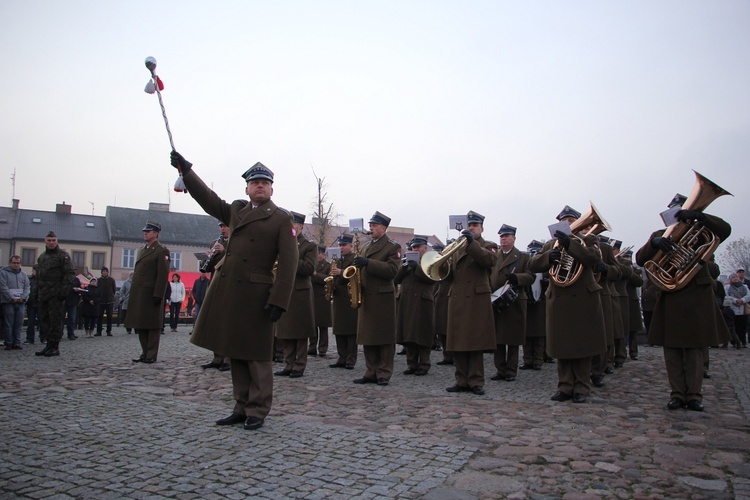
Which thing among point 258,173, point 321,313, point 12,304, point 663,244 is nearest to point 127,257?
point 12,304

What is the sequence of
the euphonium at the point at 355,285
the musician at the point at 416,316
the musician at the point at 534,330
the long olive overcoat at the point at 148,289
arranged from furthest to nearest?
1. the musician at the point at 534,330
2. the long olive overcoat at the point at 148,289
3. the musician at the point at 416,316
4. the euphonium at the point at 355,285

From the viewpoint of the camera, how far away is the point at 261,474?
415 centimetres

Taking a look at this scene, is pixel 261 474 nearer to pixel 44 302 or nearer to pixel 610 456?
pixel 610 456

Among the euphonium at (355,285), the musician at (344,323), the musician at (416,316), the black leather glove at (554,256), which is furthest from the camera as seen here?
the musician at (344,323)

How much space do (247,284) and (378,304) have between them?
11.5 feet

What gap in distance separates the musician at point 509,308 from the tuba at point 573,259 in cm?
121

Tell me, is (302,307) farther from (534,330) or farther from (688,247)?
(688,247)

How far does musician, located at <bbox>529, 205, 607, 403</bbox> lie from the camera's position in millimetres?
7250

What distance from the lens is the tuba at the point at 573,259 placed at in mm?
7434

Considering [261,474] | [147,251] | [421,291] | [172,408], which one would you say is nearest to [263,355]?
[172,408]

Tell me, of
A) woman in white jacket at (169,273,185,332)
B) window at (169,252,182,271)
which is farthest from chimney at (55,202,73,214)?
woman in white jacket at (169,273,185,332)

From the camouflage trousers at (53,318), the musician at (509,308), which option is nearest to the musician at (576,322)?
the musician at (509,308)

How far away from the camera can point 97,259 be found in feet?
184

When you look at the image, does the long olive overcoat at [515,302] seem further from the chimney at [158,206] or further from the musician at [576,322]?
the chimney at [158,206]
